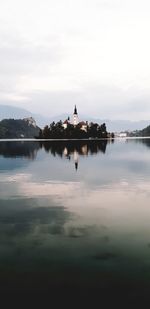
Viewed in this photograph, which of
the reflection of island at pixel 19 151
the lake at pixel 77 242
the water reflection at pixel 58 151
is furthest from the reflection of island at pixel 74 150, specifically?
the lake at pixel 77 242

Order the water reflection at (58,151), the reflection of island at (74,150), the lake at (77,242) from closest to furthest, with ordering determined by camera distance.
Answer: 1. the lake at (77,242)
2. the reflection of island at (74,150)
3. the water reflection at (58,151)

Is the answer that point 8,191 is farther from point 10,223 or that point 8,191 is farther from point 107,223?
point 107,223

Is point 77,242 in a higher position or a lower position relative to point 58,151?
higher

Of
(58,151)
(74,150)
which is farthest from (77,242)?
(74,150)

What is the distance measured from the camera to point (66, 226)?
67.3 ft

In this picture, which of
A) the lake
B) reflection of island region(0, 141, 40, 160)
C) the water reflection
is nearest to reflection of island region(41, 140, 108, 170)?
the water reflection

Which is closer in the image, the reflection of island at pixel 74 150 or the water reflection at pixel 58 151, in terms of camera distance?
the reflection of island at pixel 74 150

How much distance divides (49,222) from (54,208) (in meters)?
4.24

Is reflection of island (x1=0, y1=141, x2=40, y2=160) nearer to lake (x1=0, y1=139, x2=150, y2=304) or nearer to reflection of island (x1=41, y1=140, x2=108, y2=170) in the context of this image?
reflection of island (x1=41, y1=140, x2=108, y2=170)

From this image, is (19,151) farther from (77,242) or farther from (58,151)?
(77,242)

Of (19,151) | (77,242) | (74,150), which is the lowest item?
(74,150)

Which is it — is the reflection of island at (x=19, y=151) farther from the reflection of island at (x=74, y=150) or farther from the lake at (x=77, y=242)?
the lake at (x=77, y=242)

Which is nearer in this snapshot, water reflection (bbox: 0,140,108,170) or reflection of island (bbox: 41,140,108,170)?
reflection of island (bbox: 41,140,108,170)

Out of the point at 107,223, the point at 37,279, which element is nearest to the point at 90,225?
the point at 107,223
